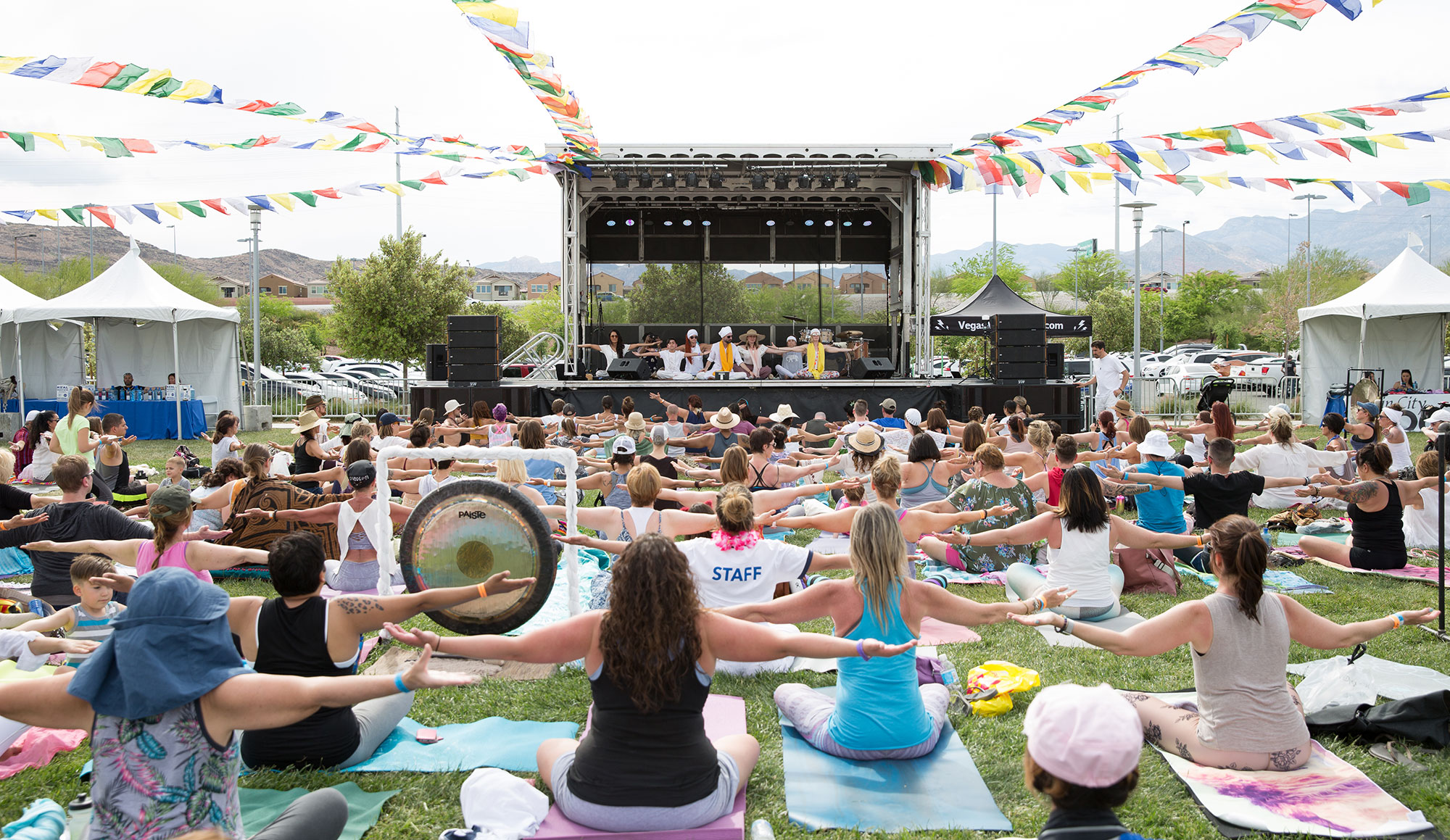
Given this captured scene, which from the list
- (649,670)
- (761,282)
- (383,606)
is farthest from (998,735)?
(761,282)

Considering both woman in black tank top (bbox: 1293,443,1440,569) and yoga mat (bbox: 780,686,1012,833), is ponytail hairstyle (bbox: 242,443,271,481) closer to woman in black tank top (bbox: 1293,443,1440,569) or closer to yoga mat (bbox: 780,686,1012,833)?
yoga mat (bbox: 780,686,1012,833)

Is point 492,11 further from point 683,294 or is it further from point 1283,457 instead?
point 683,294

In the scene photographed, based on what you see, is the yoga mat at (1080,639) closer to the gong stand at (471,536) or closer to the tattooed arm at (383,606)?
the gong stand at (471,536)

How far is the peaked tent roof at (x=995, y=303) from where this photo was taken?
72.7ft

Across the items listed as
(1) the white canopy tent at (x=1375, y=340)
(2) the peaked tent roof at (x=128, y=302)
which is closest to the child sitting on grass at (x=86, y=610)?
(2) the peaked tent roof at (x=128, y=302)

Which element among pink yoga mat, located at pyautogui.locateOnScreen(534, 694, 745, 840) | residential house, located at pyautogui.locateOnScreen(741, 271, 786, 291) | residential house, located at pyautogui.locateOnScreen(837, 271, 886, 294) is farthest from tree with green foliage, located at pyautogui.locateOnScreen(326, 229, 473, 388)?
pink yoga mat, located at pyautogui.locateOnScreen(534, 694, 745, 840)

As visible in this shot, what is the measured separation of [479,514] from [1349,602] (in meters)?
5.62

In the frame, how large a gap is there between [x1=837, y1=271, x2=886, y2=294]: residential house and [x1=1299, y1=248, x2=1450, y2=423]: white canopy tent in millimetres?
8901

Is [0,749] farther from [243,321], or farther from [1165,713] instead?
[243,321]

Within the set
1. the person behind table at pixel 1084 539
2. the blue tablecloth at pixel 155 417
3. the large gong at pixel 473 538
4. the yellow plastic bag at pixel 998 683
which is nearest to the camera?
the large gong at pixel 473 538

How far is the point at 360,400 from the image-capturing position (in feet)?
77.4

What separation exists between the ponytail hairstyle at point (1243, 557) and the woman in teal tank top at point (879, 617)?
592mm

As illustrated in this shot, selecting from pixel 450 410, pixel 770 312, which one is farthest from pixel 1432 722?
pixel 770 312

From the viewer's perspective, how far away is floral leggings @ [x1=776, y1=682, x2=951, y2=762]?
3.92 metres
